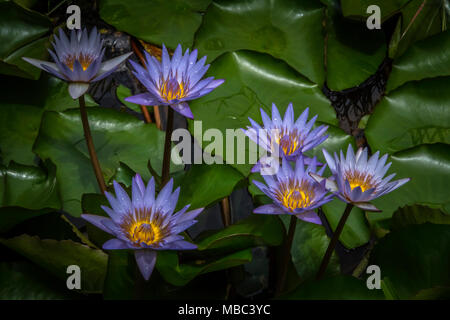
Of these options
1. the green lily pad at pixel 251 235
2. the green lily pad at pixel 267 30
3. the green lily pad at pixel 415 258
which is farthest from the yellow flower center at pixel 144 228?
the green lily pad at pixel 267 30

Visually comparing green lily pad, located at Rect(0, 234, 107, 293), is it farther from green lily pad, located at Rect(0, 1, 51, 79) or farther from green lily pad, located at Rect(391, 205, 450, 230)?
green lily pad, located at Rect(391, 205, 450, 230)

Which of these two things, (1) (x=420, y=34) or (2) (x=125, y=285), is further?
(1) (x=420, y=34)

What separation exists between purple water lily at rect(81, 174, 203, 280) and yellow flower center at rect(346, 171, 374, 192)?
0.43 m

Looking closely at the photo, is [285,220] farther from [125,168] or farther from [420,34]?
[420,34]

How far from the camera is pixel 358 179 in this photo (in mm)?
1272

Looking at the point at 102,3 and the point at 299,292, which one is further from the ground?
the point at 102,3

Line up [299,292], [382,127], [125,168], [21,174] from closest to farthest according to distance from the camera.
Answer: [299,292]
[125,168]
[21,174]
[382,127]

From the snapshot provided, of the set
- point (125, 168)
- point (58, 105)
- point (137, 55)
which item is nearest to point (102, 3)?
point (137, 55)

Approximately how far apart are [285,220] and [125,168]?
0.57 meters

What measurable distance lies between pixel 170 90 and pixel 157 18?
0.92 metres

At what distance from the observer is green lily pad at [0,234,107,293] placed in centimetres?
134

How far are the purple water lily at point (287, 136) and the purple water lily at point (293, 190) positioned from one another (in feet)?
0.21

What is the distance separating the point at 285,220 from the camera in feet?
5.19

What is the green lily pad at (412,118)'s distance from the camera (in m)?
1.77
